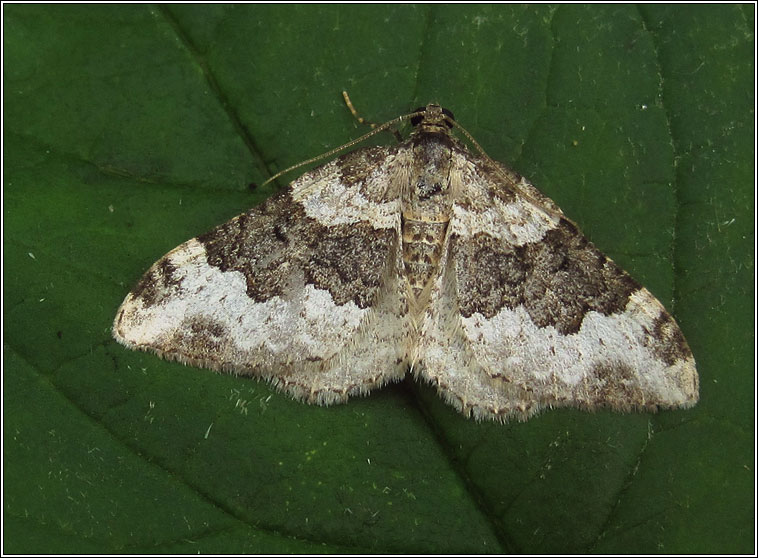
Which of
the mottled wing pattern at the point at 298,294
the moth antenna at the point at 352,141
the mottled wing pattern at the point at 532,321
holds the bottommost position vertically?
the mottled wing pattern at the point at 532,321

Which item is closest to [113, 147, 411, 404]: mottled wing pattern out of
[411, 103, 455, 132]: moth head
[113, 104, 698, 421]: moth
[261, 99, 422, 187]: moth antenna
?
[113, 104, 698, 421]: moth

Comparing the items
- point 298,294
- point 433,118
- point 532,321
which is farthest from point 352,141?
point 532,321

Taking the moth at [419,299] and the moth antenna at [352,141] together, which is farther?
the moth antenna at [352,141]

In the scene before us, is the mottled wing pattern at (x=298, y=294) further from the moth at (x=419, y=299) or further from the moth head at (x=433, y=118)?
the moth head at (x=433, y=118)

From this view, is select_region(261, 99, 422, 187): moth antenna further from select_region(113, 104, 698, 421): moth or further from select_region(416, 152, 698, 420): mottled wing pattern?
select_region(416, 152, 698, 420): mottled wing pattern

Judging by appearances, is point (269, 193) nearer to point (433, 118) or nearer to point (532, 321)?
point (433, 118)

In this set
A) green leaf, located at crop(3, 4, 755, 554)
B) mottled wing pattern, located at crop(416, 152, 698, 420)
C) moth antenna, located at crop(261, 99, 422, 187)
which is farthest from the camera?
moth antenna, located at crop(261, 99, 422, 187)

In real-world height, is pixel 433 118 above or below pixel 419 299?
above

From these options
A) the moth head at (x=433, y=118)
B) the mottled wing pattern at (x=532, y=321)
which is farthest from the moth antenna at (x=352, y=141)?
the mottled wing pattern at (x=532, y=321)
